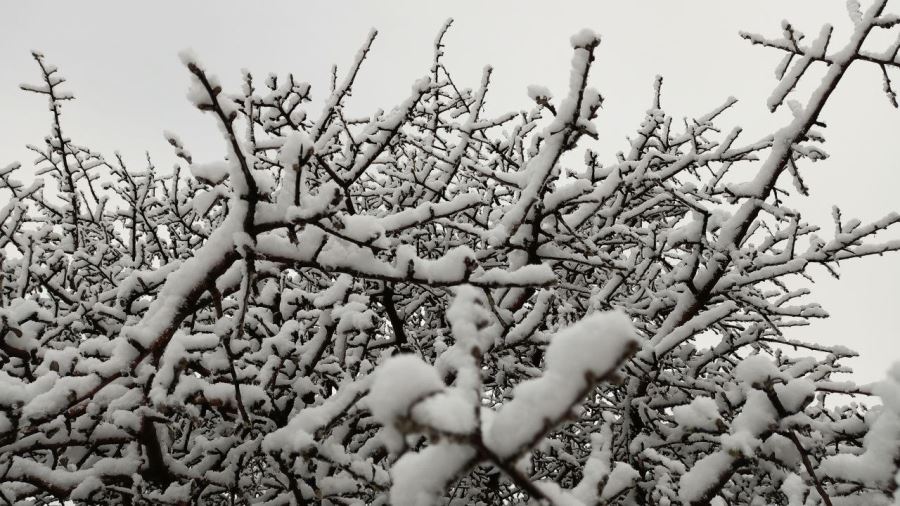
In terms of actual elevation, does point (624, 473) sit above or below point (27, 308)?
below

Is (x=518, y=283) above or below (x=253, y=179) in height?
below

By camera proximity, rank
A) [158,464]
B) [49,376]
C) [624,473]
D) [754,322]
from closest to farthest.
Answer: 1. [624,473]
2. [49,376]
3. [158,464]
4. [754,322]

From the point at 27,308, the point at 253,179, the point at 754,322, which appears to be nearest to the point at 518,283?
the point at 253,179

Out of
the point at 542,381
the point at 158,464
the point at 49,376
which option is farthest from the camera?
the point at 158,464

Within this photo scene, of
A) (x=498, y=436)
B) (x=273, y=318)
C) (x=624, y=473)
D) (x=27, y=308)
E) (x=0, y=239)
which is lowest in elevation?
(x=498, y=436)

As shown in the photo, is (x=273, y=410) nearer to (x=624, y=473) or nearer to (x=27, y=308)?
(x=27, y=308)

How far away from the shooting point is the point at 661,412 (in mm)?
4328

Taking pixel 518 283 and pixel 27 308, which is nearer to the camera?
pixel 518 283

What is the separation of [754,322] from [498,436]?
4067mm

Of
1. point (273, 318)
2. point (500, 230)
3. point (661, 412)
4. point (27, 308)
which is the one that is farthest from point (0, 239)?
point (661, 412)

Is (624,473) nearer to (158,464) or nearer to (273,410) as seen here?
(273,410)

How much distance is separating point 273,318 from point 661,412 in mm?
Answer: 2894

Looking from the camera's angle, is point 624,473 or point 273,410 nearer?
point 624,473

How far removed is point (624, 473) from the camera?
4.74ft
